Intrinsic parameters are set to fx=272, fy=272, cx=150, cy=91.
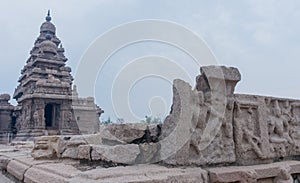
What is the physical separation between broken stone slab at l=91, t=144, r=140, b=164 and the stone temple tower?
652 inches

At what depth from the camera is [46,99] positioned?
1903cm

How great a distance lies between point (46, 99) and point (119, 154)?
17597 mm

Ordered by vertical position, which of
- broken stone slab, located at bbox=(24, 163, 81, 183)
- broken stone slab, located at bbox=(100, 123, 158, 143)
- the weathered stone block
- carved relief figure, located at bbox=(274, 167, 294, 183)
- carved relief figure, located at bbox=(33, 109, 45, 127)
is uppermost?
carved relief figure, located at bbox=(33, 109, 45, 127)

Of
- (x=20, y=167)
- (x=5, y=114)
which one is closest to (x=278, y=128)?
(x=20, y=167)

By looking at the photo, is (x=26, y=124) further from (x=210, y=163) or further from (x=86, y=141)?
(x=210, y=163)

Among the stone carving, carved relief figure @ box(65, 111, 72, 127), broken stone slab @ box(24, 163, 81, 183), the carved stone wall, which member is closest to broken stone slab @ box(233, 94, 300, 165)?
broken stone slab @ box(24, 163, 81, 183)

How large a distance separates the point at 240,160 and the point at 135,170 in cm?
151

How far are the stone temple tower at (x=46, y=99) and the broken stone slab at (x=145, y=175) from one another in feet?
56.4

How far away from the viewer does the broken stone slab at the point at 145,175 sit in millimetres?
2152

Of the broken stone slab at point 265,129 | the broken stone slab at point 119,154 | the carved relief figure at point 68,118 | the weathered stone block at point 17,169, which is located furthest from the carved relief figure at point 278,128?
the carved relief figure at point 68,118

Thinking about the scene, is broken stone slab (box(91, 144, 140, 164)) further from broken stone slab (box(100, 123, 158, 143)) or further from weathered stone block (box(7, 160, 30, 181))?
weathered stone block (box(7, 160, 30, 181))

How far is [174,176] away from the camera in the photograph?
95.0 inches

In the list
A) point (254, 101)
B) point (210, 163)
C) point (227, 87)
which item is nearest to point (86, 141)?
point (210, 163)

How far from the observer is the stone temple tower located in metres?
18.6
